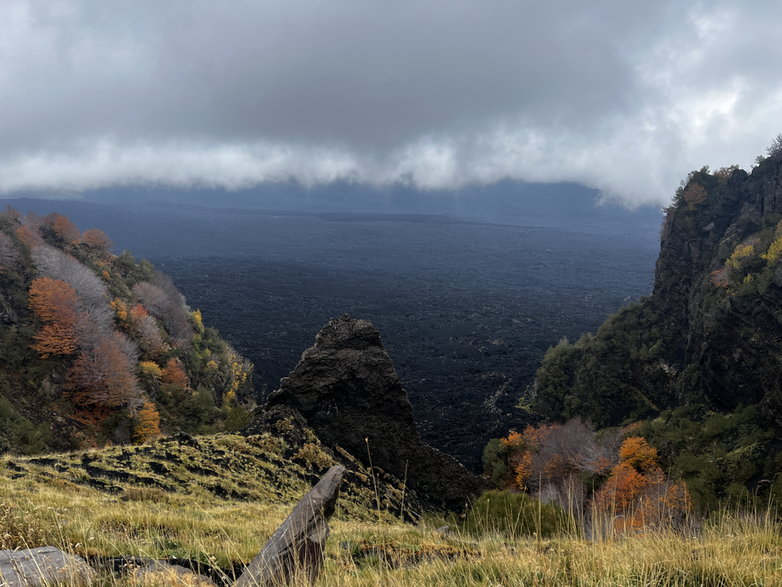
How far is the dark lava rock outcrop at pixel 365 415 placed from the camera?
24.0m

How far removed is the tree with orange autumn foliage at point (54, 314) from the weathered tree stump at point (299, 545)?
57932 millimetres

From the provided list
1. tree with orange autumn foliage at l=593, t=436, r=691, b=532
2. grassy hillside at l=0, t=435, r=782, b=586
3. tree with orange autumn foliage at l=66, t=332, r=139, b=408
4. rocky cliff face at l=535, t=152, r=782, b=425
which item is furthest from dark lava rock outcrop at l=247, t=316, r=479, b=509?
rocky cliff face at l=535, t=152, r=782, b=425

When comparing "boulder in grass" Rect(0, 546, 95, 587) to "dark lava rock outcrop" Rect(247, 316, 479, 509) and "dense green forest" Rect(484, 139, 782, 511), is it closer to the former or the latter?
"dark lava rock outcrop" Rect(247, 316, 479, 509)

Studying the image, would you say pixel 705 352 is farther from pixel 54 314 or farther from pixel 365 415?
pixel 54 314

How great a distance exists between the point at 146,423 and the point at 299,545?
53285 millimetres

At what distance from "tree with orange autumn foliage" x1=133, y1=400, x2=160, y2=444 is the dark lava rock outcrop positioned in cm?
3183

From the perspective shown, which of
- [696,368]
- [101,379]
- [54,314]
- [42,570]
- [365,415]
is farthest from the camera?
[696,368]

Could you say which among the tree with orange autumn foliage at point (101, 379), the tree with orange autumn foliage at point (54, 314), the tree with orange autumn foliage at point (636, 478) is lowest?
the tree with orange autumn foliage at point (636, 478)

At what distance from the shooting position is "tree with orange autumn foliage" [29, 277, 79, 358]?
51125mm

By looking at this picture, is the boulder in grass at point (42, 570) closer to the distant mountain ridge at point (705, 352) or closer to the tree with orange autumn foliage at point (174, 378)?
the distant mountain ridge at point (705, 352)

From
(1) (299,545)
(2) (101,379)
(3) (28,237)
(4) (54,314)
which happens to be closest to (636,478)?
(1) (299,545)

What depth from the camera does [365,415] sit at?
24.8 metres

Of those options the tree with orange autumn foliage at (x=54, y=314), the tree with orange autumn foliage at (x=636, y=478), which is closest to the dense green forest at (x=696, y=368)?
the tree with orange autumn foliage at (x=636, y=478)

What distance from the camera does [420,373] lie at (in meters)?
137
